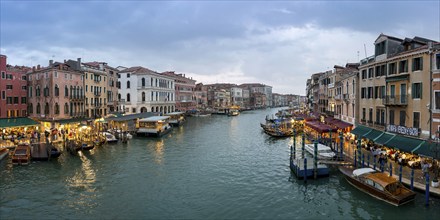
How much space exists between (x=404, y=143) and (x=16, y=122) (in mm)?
42813

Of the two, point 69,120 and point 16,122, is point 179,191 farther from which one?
point 69,120

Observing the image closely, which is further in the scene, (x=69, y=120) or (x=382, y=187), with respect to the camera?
(x=69, y=120)

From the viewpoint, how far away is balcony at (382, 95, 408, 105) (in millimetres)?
23877

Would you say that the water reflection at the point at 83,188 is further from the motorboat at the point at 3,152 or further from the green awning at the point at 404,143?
the green awning at the point at 404,143

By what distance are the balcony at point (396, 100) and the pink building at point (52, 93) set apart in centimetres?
4101

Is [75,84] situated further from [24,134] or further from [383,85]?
[383,85]

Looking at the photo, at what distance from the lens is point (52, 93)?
43.7 meters

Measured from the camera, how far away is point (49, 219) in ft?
56.2

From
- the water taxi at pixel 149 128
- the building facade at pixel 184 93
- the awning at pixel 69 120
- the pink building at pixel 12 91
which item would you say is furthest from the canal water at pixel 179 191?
the building facade at pixel 184 93

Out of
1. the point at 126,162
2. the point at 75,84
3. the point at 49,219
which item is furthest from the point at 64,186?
the point at 75,84

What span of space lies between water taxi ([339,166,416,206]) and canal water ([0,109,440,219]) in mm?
429

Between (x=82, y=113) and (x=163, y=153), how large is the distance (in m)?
20.7

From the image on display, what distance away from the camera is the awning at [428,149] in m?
19.6

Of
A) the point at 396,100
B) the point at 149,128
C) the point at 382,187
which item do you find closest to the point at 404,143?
the point at 396,100
